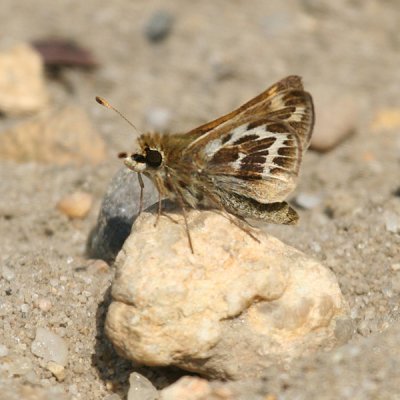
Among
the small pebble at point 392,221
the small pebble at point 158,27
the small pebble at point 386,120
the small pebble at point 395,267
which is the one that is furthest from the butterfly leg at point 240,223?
the small pebble at point 158,27

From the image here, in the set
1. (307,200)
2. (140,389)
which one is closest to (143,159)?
(140,389)

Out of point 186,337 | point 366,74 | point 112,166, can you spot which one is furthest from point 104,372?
point 366,74

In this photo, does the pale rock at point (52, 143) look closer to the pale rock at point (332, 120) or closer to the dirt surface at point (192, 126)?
the dirt surface at point (192, 126)

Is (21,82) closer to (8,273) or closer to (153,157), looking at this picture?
(8,273)

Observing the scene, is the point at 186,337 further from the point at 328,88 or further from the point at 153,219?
the point at 328,88

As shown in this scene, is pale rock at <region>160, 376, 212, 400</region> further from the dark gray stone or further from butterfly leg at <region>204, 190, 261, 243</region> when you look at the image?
the dark gray stone

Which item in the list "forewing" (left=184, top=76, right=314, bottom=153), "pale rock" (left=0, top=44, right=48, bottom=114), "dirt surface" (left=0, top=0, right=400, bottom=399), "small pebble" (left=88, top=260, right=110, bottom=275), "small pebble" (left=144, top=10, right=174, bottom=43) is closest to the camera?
"dirt surface" (left=0, top=0, right=400, bottom=399)

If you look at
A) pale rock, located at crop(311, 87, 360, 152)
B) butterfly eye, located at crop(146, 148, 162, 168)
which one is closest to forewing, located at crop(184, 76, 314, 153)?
butterfly eye, located at crop(146, 148, 162, 168)
